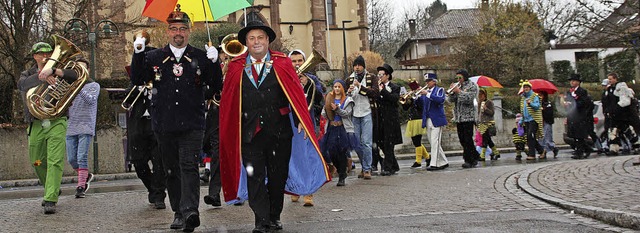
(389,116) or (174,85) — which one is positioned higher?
(174,85)

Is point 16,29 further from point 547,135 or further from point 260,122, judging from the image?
point 260,122

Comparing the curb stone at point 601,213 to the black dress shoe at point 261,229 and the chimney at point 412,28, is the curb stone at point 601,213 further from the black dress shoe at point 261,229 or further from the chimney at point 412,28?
the chimney at point 412,28

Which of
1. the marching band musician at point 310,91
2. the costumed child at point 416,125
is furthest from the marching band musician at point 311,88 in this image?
the costumed child at point 416,125

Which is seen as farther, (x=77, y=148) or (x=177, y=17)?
(x=77, y=148)

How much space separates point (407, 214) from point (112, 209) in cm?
347

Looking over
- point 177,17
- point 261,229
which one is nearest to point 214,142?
point 177,17

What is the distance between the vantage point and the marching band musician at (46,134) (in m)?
9.02

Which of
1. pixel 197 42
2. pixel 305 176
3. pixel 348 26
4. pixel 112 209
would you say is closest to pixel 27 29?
pixel 197 42

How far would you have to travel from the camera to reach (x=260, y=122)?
693cm

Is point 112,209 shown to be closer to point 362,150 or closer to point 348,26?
point 362,150

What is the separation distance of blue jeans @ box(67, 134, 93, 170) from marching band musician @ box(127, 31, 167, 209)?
1.90 metres

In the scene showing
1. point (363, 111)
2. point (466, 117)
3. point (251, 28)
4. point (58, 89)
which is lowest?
point (466, 117)

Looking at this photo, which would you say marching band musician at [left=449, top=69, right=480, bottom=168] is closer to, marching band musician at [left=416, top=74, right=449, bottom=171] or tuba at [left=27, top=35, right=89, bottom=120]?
marching band musician at [left=416, top=74, right=449, bottom=171]

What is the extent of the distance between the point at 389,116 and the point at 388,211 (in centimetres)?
569
